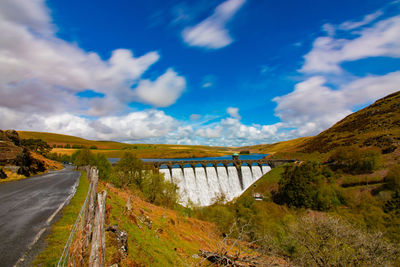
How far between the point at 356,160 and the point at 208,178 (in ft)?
175

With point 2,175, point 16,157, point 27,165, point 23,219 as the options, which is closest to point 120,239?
point 23,219

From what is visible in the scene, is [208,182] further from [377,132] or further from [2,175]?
[377,132]

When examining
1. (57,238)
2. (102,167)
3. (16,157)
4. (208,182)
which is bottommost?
(208,182)

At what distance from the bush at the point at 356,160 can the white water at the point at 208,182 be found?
111 ft

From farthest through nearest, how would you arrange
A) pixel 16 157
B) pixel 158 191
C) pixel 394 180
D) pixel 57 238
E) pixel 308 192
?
pixel 308 192
pixel 394 180
pixel 158 191
pixel 16 157
pixel 57 238

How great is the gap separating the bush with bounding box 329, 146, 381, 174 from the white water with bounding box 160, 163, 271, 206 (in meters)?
33.9

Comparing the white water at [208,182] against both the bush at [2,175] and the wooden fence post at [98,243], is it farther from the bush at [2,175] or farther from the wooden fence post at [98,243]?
the wooden fence post at [98,243]

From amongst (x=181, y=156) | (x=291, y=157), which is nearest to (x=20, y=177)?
(x=291, y=157)

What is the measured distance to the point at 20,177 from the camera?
30172mm

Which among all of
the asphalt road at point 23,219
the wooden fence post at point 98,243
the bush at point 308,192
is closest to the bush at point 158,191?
the asphalt road at point 23,219

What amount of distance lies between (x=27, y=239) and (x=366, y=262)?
23167mm

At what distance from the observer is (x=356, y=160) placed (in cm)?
6775

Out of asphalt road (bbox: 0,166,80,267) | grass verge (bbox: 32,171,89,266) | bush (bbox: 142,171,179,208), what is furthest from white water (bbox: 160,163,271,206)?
grass verge (bbox: 32,171,89,266)

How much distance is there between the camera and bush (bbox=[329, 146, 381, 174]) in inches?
2507
